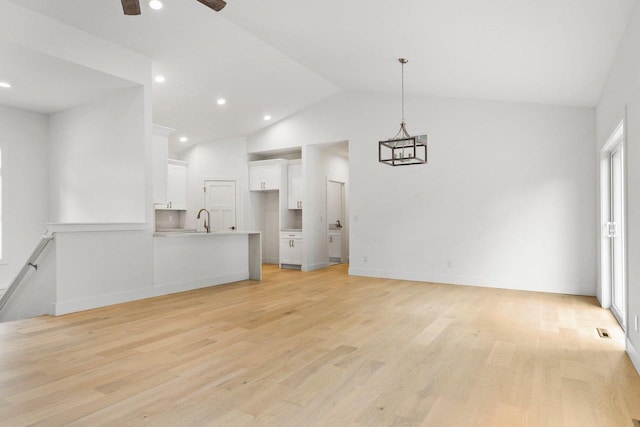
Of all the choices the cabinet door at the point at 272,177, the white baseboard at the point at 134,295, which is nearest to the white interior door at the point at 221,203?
the cabinet door at the point at 272,177

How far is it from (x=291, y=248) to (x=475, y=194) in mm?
3973

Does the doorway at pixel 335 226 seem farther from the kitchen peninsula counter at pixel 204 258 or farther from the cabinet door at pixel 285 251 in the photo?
the kitchen peninsula counter at pixel 204 258

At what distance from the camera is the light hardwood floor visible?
217 cm

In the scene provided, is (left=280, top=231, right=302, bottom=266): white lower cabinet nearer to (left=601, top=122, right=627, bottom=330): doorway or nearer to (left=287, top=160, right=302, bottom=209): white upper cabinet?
(left=287, top=160, right=302, bottom=209): white upper cabinet

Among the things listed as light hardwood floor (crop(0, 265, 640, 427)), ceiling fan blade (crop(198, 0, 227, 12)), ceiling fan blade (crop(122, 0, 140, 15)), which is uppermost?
ceiling fan blade (crop(198, 0, 227, 12))

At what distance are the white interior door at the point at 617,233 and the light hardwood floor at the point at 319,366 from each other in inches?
9.9

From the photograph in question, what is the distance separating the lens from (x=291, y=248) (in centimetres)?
856

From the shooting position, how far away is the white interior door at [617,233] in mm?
4320

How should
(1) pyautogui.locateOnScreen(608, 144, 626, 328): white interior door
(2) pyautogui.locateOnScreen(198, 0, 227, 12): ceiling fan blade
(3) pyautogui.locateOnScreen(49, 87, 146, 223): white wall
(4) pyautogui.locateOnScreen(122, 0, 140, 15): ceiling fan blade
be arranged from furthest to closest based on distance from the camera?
1. (3) pyautogui.locateOnScreen(49, 87, 146, 223): white wall
2. (1) pyautogui.locateOnScreen(608, 144, 626, 328): white interior door
3. (2) pyautogui.locateOnScreen(198, 0, 227, 12): ceiling fan blade
4. (4) pyautogui.locateOnScreen(122, 0, 140, 15): ceiling fan blade

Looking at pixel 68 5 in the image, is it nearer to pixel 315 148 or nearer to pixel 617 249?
pixel 315 148

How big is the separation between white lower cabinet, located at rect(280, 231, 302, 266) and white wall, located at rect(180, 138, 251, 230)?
1059mm

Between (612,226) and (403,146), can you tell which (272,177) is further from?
(612,226)

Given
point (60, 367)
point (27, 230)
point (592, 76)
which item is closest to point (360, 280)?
point (592, 76)

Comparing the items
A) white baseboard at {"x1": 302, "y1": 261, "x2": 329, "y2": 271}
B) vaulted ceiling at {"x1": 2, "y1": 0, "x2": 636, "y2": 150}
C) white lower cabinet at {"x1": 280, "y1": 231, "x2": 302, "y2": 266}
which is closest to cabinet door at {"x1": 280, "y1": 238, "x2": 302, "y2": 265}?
white lower cabinet at {"x1": 280, "y1": 231, "x2": 302, "y2": 266}
